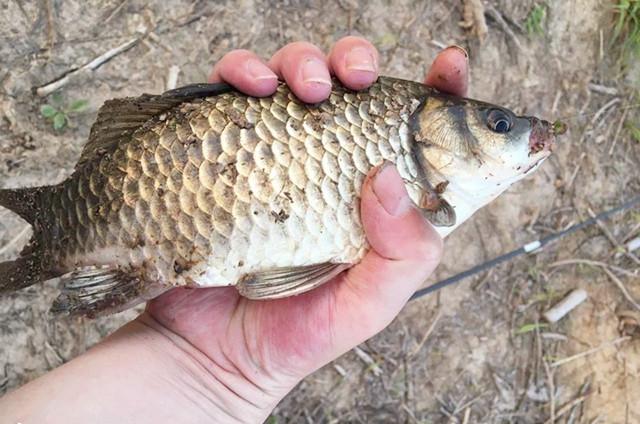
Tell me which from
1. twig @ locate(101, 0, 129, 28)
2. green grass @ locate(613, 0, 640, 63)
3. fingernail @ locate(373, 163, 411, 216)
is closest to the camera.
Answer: fingernail @ locate(373, 163, 411, 216)

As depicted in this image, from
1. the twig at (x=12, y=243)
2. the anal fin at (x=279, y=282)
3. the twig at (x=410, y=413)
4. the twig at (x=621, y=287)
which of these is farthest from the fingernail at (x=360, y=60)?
the twig at (x=621, y=287)

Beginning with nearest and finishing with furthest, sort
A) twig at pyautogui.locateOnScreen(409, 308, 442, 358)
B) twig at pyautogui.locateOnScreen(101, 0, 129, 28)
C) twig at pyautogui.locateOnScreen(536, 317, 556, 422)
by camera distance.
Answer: twig at pyautogui.locateOnScreen(101, 0, 129, 28) → twig at pyautogui.locateOnScreen(409, 308, 442, 358) → twig at pyautogui.locateOnScreen(536, 317, 556, 422)

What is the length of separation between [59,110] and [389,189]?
80.8 inches

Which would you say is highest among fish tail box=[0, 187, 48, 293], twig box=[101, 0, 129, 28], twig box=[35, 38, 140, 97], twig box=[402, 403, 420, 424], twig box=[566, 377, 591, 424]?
twig box=[101, 0, 129, 28]

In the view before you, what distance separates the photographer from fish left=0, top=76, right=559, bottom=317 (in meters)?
1.77

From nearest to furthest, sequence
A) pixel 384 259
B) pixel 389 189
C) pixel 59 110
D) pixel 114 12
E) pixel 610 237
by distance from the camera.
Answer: pixel 389 189
pixel 384 259
pixel 59 110
pixel 114 12
pixel 610 237

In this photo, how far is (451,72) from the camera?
6.98 feet

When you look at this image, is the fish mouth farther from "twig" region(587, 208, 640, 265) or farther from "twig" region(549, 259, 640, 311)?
"twig" region(587, 208, 640, 265)

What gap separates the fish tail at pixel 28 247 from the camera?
1.93m

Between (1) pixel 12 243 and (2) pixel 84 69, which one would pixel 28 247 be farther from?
(2) pixel 84 69

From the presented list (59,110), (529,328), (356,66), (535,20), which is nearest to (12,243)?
(59,110)

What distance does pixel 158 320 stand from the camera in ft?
7.25

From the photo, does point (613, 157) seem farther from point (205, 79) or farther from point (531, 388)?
point (205, 79)

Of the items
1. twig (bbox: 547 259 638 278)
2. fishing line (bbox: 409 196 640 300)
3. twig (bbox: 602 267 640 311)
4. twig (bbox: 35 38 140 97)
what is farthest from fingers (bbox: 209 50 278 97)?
twig (bbox: 602 267 640 311)
